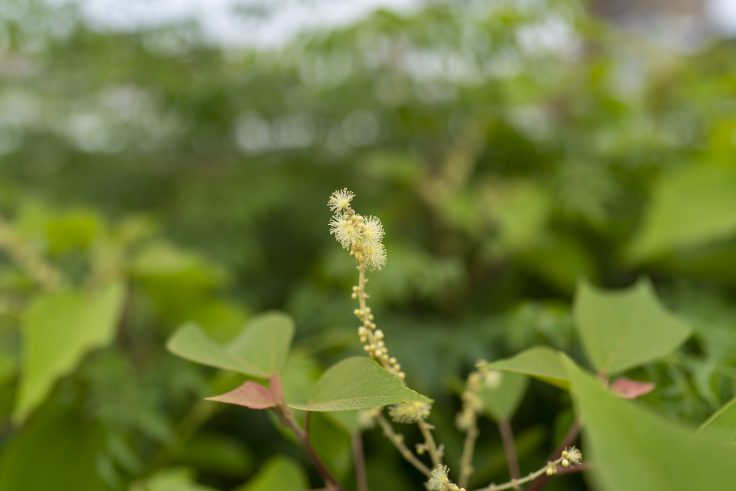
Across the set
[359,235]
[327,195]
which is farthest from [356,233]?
[327,195]

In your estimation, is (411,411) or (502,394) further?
(502,394)

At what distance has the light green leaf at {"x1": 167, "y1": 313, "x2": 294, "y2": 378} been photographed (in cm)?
27

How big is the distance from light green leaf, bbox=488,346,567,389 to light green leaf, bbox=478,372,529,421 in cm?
9

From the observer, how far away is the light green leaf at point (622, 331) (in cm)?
30

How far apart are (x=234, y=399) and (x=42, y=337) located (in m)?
0.32

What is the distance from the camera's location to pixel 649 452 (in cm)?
17

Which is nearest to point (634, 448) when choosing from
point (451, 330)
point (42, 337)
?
point (42, 337)

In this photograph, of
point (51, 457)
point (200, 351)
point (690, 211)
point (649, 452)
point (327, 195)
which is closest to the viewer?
point (649, 452)

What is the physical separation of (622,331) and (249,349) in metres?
0.18

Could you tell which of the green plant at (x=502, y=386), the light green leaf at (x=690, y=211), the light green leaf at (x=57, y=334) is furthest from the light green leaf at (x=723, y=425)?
the light green leaf at (x=690, y=211)

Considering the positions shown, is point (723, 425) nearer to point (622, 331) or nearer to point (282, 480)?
point (622, 331)

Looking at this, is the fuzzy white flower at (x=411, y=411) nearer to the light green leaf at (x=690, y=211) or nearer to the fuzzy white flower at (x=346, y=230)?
the fuzzy white flower at (x=346, y=230)

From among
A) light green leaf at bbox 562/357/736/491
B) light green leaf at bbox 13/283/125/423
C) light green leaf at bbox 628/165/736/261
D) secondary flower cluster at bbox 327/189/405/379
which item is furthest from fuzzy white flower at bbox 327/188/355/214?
light green leaf at bbox 628/165/736/261

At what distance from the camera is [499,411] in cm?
35
